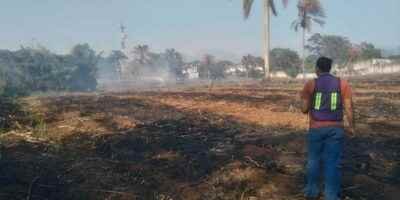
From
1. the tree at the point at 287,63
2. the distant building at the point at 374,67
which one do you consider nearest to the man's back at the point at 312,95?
the tree at the point at 287,63

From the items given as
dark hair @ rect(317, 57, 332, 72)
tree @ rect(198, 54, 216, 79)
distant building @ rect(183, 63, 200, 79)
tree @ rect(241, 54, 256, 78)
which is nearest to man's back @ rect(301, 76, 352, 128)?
dark hair @ rect(317, 57, 332, 72)

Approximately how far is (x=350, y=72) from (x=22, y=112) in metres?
46.1

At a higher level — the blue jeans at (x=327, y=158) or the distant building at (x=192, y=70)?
the distant building at (x=192, y=70)

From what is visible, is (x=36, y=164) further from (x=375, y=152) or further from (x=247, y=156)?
(x=375, y=152)

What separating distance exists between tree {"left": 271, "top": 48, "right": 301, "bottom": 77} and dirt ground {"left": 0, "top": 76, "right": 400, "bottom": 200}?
3884cm

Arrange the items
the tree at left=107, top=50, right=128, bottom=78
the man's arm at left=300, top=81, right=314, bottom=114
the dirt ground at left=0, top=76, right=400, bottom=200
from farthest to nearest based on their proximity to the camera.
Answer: the tree at left=107, top=50, right=128, bottom=78 → the dirt ground at left=0, top=76, right=400, bottom=200 → the man's arm at left=300, top=81, right=314, bottom=114

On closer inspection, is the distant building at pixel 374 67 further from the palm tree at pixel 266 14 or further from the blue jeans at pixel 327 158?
the blue jeans at pixel 327 158

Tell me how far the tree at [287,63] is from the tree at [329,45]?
10622 mm

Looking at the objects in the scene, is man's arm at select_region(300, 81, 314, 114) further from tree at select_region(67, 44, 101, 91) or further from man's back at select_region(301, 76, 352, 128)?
tree at select_region(67, 44, 101, 91)

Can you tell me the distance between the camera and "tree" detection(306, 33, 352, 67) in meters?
63.5

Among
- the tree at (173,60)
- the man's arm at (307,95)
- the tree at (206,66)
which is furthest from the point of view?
the tree at (173,60)

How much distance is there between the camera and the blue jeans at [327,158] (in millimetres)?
5152

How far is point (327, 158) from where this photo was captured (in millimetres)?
5277

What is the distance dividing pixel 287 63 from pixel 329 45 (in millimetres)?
18021
